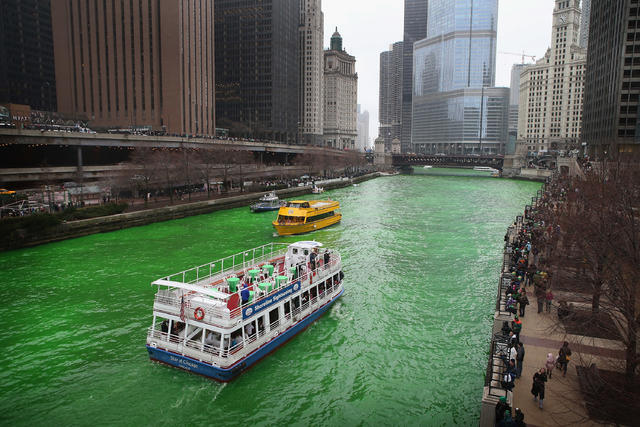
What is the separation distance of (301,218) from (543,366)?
37533 millimetres

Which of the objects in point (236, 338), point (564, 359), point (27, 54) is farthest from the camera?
point (27, 54)

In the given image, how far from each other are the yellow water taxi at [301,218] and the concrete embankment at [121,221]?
55.7 feet

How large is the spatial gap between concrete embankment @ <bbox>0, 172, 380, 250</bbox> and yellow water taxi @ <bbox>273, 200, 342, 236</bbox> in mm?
16988

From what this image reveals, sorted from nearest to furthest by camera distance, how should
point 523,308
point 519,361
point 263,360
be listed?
point 519,361 < point 263,360 < point 523,308

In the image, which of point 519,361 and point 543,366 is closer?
point 519,361

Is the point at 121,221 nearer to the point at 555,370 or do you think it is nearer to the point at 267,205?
the point at 267,205

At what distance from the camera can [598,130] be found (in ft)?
328

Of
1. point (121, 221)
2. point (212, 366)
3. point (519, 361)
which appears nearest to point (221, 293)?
point (212, 366)

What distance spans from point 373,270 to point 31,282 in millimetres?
25795

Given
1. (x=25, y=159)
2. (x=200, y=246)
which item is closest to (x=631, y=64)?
(x=200, y=246)

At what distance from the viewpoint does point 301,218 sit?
175ft

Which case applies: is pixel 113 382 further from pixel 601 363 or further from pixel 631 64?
pixel 631 64

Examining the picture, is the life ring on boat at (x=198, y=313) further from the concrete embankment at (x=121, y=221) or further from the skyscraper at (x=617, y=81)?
the skyscraper at (x=617, y=81)

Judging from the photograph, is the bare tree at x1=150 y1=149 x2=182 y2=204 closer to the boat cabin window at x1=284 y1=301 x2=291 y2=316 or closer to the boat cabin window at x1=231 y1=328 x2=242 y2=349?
the boat cabin window at x1=284 y1=301 x2=291 y2=316
